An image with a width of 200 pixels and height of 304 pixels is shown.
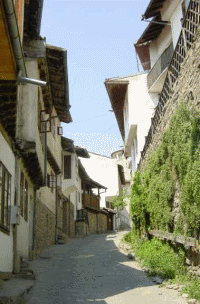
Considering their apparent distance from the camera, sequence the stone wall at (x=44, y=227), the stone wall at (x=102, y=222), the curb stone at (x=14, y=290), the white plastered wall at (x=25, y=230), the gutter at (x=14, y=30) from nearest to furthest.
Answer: the gutter at (x=14, y=30) → the curb stone at (x=14, y=290) → the white plastered wall at (x=25, y=230) → the stone wall at (x=44, y=227) → the stone wall at (x=102, y=222)

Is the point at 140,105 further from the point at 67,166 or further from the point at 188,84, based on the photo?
the point at 188,84

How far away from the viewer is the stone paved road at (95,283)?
874 cm

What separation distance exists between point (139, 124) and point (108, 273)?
12516 mm

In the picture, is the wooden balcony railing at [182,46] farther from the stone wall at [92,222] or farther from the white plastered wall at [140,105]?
the stone wall at [92,222]

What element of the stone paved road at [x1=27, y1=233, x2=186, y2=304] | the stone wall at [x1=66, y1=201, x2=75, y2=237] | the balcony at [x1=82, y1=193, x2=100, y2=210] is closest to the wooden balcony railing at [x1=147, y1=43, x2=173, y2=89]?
the stone paved road at [x1=27, y1=233, x2=186, y2=304]

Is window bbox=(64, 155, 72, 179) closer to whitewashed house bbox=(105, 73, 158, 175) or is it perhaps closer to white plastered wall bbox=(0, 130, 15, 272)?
whitewashed house bbox=(105, 73, 158, 175)

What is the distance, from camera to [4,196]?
1050cm

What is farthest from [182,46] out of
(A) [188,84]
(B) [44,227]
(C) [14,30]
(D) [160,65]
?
(B) [44,227]

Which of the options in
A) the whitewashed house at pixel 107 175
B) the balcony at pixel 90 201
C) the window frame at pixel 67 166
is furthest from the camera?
the whitewashed house at pixel 107 175

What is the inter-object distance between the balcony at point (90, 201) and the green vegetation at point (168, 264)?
79.5 ft

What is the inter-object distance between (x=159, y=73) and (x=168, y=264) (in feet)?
44.7

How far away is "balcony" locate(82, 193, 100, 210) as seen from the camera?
38.6 metres

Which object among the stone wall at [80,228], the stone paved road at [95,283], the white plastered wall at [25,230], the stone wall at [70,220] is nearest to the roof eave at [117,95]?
the stone wall at [70,220]

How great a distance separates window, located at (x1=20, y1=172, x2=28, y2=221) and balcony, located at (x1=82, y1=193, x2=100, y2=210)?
23124mm
